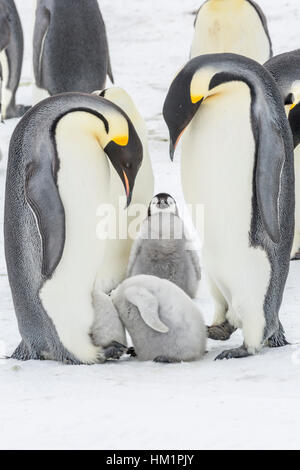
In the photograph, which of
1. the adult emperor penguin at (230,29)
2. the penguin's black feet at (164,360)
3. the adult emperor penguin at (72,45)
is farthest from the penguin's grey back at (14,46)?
the penguin's black feet at (164,360)

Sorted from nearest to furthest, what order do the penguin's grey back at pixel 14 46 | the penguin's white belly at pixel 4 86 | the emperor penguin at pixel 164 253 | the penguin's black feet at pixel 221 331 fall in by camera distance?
1. the penguin's black feet at pixel 221 331
2. the emperor penguin at pixel 164 253
3. the penguin's white belly at pixel 4 86
4. the penguin's grey back at pixel 14 46

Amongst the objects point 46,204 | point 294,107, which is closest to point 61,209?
point 46,204

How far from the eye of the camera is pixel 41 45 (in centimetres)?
657

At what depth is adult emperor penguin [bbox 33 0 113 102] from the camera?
6461 mm

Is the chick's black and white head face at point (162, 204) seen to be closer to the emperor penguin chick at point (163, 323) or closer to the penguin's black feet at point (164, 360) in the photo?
the emperor penguin chick at point (163, 323)

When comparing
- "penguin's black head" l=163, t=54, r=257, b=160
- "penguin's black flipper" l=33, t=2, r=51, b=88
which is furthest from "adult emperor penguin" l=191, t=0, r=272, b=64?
"penguin's black head" l=163, t=54, r=257, b=160

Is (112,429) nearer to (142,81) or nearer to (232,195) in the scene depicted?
(232,195)

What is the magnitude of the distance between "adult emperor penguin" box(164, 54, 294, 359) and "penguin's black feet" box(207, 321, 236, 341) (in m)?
0.19

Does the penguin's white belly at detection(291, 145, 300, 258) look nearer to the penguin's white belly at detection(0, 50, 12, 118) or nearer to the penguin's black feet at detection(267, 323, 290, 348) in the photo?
the penguin's black feet at detection(267, 323, 290, 348)

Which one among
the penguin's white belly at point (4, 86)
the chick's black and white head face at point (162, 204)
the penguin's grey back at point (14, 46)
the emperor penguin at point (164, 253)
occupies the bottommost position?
the emperor penguin at point (164, 253)

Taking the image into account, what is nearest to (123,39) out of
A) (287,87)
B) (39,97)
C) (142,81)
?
(142,81)

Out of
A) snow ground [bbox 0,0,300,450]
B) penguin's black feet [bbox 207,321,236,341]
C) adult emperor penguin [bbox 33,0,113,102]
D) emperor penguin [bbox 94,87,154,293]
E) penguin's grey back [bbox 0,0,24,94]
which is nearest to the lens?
snow ground [bbox 0,0,300,450]

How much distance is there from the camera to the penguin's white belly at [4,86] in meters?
7.59

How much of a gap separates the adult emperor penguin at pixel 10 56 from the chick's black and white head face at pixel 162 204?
375cm
